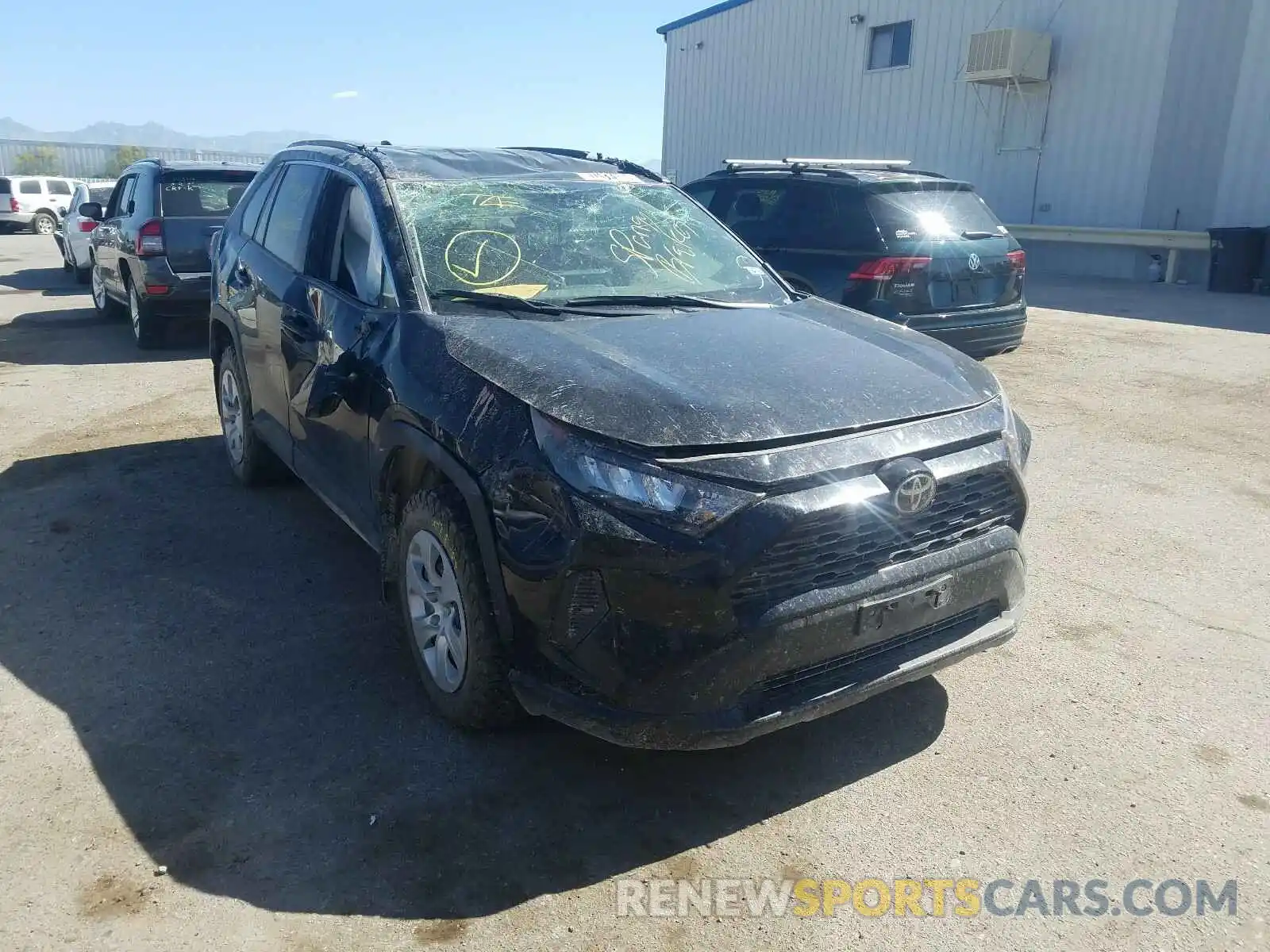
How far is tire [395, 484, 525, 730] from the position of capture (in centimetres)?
302

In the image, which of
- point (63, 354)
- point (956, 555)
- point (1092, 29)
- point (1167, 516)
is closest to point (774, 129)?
point (1092, 29)

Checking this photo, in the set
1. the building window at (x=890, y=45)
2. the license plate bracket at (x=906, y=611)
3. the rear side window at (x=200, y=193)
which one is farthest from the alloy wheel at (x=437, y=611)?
the building window at (x=890, y=45)

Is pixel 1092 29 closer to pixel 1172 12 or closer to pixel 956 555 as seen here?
pixel 1172 12

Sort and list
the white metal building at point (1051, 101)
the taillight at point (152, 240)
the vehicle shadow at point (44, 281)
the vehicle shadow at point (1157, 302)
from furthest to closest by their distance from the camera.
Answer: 1. the white metal building at point (1051, 101)
2. the vehicle shadow at point (44, 281)
3. the vehicle shadow at point (1157, 302)
4. the taillight at point (152, 240)

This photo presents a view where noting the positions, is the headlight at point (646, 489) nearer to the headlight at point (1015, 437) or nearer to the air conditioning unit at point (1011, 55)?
the headlight at point (1015, 437)

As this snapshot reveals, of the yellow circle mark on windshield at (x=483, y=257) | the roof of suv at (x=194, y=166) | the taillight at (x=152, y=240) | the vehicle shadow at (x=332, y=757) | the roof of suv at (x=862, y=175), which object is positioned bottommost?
the vehicle shadow at (x=332, y=757)

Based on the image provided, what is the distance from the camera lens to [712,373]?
3139 millimetres

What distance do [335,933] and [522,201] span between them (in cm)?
284

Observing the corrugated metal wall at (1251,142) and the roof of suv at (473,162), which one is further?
the corrugated metal wall at (1251,142)

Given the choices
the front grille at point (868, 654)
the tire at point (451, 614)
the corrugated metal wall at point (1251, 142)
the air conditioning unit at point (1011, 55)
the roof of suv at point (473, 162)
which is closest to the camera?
the front grille at point (868, 654)

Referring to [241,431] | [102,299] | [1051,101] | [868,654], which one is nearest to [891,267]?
[241,431]

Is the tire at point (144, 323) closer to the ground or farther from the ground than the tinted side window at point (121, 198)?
closer to the ground

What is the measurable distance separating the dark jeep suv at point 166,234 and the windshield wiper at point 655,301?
623 cm

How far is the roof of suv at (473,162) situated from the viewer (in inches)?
166
